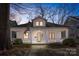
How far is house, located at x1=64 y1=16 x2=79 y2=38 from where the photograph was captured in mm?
1425

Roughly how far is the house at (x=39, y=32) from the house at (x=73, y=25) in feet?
0.15

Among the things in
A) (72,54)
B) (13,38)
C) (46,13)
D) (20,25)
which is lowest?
(72,54)

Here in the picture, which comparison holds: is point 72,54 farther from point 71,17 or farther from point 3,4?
point 3,4

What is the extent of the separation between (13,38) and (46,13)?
0.41 metres

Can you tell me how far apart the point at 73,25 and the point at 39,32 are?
348mm

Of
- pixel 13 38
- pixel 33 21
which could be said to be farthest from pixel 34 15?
pixel 13 38

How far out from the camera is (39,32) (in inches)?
56.6

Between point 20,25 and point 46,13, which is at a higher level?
point 46,13

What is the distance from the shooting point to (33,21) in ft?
4.71

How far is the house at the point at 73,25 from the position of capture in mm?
1425

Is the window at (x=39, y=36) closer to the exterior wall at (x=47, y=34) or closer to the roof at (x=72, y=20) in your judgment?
the exterior wall at (x=47, y=34)

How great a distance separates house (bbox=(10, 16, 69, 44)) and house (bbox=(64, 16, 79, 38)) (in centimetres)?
5

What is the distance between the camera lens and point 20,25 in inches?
56.4

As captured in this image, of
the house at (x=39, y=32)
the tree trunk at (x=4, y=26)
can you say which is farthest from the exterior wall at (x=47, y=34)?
the tree trunk at (x=4, y=26)
